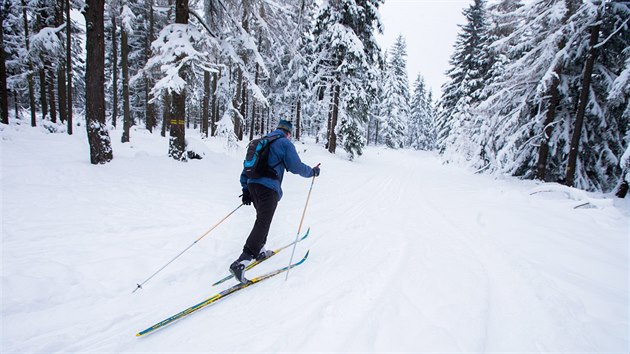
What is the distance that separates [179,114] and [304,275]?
7476mm

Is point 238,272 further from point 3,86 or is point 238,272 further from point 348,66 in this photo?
point 3,86

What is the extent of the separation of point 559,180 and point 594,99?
378 cm

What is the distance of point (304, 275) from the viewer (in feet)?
12.6

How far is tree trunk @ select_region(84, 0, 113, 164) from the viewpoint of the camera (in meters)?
7.20

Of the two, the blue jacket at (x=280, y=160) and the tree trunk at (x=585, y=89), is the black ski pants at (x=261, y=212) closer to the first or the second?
the blue jacket at (x=280, y=160)

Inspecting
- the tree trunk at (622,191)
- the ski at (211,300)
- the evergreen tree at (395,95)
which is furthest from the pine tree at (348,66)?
the evergreen tree at (395,95)

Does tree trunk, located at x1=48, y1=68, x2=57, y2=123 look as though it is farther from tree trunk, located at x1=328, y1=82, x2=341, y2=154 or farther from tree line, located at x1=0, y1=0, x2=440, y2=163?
tree trunk, located at x1=328, y1=82, x2=341, y2=154

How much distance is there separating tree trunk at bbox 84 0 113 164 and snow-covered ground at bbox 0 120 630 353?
765mm

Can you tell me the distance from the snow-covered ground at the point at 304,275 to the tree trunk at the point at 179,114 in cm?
221

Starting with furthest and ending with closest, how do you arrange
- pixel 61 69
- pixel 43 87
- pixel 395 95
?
1. pixel 395 95
2. pixel 43 87
3. pixel 61 69

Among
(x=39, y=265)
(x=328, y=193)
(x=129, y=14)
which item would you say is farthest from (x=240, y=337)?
(x=129, y=14)

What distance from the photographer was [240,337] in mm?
2631

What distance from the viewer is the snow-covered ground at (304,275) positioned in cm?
264

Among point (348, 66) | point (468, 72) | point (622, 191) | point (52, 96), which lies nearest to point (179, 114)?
Answer: point (348, 66)
